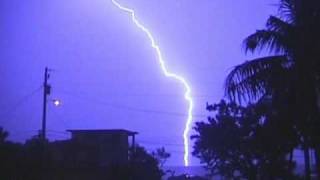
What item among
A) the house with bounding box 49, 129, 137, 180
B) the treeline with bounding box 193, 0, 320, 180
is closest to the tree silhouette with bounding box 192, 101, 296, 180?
the house with bounding box 49, 129, 137, 180

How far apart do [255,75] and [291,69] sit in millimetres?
817

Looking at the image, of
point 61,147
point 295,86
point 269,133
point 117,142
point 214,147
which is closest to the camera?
point 295,86

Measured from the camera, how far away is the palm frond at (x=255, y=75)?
51.1 feet

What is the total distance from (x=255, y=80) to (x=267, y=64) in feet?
1.49

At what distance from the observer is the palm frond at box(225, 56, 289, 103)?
15.6m

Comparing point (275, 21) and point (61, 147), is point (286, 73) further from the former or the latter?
point (61, 147)

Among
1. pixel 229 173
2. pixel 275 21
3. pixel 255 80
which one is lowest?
pixel 229 173

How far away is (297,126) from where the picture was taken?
52.2 ft

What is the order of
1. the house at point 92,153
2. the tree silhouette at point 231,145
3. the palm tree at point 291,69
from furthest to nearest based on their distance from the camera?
1. the house at point 92,153
2. the tree silhouette at point 231,145
3. the palm tree at point 291,69

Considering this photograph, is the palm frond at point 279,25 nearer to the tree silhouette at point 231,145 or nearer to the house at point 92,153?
the tree silhouette at point 231,145

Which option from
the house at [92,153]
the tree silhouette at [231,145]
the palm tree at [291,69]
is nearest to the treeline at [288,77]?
the palm tree at [291,69]

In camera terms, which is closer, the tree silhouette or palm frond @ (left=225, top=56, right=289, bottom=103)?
palm frond @ (left=225, top=56, right=289, bottom=103)

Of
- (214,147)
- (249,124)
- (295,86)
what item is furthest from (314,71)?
(214,147)

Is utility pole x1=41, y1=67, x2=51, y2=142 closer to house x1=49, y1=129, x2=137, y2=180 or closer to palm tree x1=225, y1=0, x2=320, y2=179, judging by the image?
house x1=49, y1=129, x2=137, y2=180
